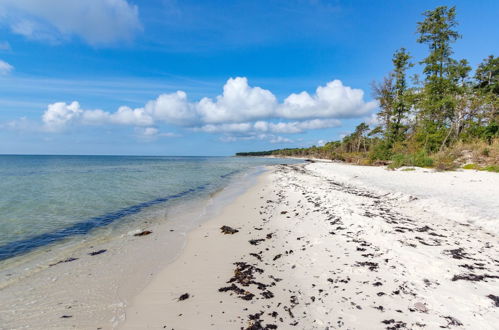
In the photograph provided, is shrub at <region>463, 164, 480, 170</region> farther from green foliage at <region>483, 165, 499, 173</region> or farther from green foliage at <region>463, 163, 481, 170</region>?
green foliage at <region>483, 165, 499, 173</region>

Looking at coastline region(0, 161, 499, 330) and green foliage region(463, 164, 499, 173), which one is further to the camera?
green foliage region(463, 164, 499, 173)

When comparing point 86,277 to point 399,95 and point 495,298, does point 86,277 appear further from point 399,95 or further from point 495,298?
point 399,95

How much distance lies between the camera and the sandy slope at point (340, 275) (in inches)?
127

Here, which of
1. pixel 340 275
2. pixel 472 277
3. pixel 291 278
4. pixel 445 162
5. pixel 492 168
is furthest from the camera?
pixel 445 162

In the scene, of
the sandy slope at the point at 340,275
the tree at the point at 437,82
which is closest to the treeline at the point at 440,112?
the tree at the point at 437,82

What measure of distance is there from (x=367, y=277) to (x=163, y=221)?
27.3 ft

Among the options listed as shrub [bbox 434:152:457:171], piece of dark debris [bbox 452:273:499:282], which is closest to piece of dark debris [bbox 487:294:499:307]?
piece of dark debris [bbox 452:273:499:282]

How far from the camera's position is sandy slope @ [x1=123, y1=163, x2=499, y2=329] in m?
3.23

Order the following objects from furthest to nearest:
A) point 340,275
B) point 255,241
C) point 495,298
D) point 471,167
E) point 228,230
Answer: point 471,167
point 228,230
point 255,241
point 340,275
point 495,298

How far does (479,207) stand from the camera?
312 inches

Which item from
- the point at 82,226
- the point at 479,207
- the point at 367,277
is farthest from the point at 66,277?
the point at 479,207

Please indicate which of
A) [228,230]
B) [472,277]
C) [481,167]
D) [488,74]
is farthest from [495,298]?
[488,74]

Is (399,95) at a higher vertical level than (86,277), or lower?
higher

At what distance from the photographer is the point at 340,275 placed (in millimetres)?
4332
